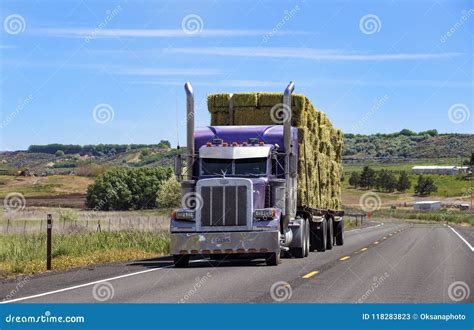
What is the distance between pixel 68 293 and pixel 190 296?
214cm

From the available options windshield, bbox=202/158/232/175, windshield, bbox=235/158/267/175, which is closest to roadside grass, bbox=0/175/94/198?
windshield, bbox=202/158/232/175

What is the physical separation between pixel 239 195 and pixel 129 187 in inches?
3612

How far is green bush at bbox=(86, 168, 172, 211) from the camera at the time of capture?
10905 centimetres

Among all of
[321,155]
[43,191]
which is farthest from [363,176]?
[321,155]

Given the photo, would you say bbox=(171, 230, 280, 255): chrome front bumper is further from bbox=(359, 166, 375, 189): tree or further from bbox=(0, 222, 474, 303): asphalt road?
bbox=(359, 166, 375, 189): tree

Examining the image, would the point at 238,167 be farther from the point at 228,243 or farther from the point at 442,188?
the point at 442,188

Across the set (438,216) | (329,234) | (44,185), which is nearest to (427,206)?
(438,216)

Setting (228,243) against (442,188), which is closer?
(228,243)

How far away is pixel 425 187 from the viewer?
7131 inches

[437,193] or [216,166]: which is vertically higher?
[437,193]

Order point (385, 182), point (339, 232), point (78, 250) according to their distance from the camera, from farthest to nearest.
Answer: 1. point (385, 182)
2. point (339, 232)
3. point (78, 250)

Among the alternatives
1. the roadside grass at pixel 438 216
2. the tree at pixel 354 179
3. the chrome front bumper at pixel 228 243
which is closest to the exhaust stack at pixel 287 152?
the chrome front bumper at pixel 228 243

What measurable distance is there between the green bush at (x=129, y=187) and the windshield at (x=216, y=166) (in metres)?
84.9
